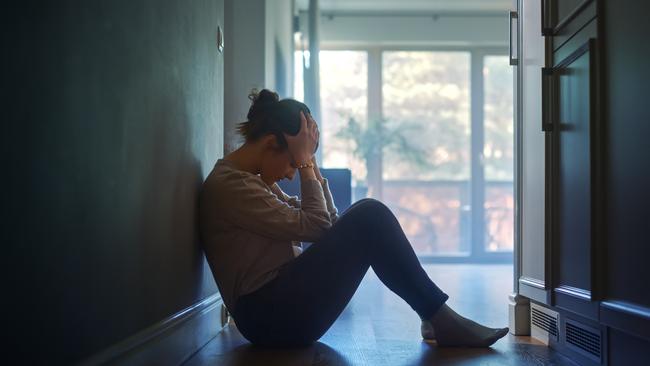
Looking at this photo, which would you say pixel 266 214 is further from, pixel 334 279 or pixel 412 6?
pixel 412 6

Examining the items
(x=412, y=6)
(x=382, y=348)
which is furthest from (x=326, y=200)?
(x=412, y=6)

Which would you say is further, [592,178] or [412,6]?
[412,6]

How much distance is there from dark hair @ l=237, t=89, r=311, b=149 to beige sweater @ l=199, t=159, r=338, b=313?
0.15 meters

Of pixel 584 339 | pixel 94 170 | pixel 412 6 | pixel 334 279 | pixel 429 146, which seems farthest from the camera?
pixel 429 146

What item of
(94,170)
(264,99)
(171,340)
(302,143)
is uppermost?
(264,99)

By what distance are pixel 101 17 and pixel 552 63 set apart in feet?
4.83

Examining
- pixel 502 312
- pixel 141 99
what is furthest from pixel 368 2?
pixel 141 99

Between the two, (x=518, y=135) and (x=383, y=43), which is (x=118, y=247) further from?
(x=383, y=43)

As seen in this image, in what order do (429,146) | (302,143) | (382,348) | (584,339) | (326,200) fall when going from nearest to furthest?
(584,339)
(302,143)
(382,348)
(326,200)
(429,146)

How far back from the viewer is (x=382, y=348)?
224cm

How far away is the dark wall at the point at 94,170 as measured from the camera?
959 mm

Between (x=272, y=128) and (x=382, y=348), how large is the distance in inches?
31.5

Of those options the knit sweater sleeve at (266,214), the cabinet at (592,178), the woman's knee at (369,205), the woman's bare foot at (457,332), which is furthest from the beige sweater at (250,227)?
the cabinet at (592,178)

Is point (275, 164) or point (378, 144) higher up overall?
point (378, 144)
